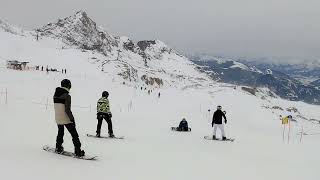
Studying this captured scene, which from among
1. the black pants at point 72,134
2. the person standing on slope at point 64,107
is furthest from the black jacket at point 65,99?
the black pants at point 72,134

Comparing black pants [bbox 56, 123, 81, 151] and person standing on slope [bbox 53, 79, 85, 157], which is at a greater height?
person standing on slope [bbox 53, 79, 85, 157]

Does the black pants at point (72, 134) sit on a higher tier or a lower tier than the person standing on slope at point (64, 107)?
lower

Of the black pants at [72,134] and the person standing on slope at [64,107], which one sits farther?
the black pants at [72,134]

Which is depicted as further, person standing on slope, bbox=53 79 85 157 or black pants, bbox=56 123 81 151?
black pants, bbox=56 123 81 151

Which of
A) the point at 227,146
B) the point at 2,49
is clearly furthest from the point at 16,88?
the point at 2,49

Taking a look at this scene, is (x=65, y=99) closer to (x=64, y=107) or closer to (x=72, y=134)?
(x=64, y=107)

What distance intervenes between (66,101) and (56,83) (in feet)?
164

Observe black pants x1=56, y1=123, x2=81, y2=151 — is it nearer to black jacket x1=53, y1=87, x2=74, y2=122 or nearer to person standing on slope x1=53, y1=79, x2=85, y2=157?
person standing on slope x1=53, y1=79, x2=85, y2=157

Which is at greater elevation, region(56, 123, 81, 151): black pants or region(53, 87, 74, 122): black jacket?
region(53, 87, 74, 122): black jacket

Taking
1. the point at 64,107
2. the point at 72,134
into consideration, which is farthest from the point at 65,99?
the point at 72,134

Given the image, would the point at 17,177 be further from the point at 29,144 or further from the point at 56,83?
the point at 56,83

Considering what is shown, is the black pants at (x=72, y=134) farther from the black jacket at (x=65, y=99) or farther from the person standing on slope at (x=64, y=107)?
the black jacket at (x=65, y=99)

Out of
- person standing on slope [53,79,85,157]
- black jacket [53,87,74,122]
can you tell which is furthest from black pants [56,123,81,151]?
black jacket [53,87,74,122]

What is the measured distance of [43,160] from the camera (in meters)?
13.6
